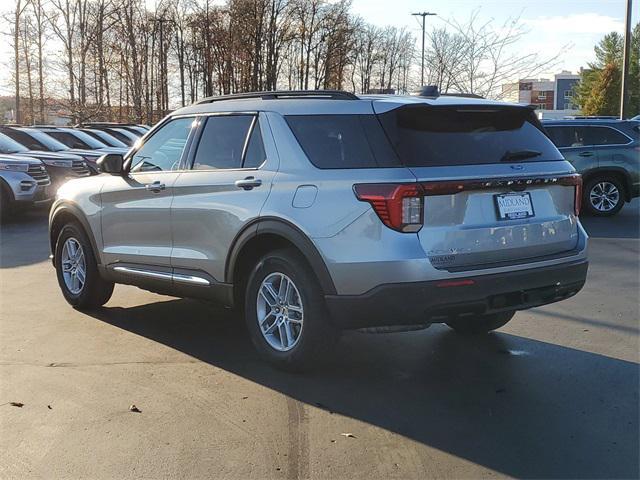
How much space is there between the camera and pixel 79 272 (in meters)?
6.56

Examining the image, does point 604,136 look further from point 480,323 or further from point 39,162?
point 39,162

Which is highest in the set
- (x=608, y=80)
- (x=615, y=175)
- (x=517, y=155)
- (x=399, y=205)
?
(x=608, y=80)

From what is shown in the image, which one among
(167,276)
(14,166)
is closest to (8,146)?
(14,166)

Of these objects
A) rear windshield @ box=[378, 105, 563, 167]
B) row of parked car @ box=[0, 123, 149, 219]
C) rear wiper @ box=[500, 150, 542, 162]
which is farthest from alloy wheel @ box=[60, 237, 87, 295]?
row of parked car @ box=[0, 123, 149, 219]

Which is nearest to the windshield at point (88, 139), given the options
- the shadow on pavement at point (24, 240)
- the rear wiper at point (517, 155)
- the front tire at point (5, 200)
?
the shadow on pavement at point (24, 240)

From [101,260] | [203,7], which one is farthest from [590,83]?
[101,260]

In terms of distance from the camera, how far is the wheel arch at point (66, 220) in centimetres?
632

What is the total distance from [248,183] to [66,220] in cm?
274

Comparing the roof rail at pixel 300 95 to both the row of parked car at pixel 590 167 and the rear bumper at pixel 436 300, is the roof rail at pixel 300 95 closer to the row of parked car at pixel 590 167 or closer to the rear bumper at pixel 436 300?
the rear bumper at pixel 436 300

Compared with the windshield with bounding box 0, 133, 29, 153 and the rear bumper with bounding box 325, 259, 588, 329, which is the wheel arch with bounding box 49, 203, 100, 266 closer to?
the rear bumper with bounding box 325, 259, 588, 329

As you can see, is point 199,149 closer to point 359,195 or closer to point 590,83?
point 359,195

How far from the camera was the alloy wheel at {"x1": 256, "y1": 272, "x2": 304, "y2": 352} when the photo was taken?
15.3 feet

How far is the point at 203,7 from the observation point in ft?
145

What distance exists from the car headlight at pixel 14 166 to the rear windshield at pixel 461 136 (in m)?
11.1
